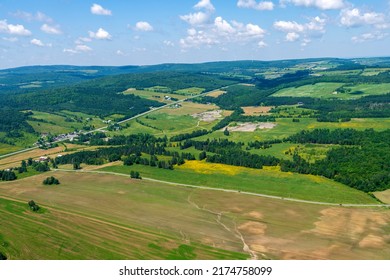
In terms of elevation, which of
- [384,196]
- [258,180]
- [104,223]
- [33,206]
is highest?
[33,206]

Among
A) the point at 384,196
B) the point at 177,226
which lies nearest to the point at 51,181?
the point at 177,226

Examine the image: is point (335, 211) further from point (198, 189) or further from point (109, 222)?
point (109, 222)

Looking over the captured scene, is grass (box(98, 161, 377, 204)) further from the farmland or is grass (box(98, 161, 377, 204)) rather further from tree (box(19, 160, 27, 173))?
tree (box(19, 160, 27, 173))

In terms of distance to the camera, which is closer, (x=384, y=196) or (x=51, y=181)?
(x=384, y=196)

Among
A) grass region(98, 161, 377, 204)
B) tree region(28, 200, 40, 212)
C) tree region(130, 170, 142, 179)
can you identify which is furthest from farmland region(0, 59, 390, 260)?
tree region(28, 200, 40, 212)

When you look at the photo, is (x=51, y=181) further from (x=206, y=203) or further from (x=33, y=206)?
(x=206, y=203)

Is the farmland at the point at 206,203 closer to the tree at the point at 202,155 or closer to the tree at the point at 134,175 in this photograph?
the tree at the point at 202,155
